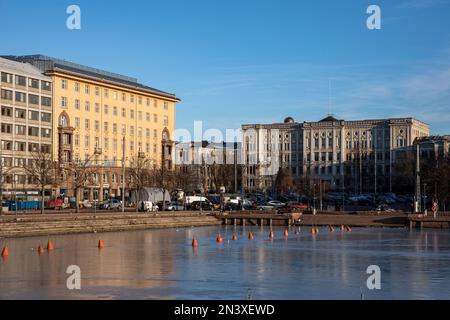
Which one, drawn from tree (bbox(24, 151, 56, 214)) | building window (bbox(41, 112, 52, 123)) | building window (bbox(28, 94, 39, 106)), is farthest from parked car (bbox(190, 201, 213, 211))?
building window (bbox(28, 94, 39, 106))

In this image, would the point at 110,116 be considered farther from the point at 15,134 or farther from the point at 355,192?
the point at 355,192

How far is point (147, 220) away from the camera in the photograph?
7225cm

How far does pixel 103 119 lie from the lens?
11850 cm

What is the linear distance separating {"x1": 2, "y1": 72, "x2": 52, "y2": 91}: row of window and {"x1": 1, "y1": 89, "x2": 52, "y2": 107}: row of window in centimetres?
130

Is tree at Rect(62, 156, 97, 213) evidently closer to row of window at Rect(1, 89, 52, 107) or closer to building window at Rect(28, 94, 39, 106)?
row of window at Rect(1, 89, 52, 107)

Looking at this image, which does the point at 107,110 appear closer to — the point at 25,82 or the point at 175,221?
the point at 25,82

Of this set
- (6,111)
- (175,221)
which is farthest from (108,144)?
(175,221)

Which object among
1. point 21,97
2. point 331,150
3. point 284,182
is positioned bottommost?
point 284,182

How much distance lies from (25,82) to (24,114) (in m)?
4.67

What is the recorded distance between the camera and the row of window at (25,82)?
102m

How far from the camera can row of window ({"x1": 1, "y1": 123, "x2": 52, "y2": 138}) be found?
4049 inches

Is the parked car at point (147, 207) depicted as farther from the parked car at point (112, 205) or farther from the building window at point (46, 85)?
the building window at point (46, 85)
